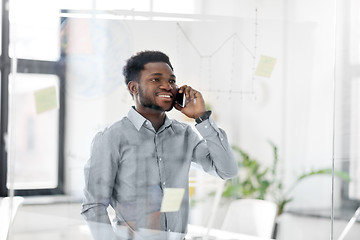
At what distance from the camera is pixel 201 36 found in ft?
4.73

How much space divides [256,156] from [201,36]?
15.8 inches

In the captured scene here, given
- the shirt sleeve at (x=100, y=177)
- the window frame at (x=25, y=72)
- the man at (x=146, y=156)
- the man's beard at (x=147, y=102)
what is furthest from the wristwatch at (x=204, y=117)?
the window frame at (x=25, y=72)

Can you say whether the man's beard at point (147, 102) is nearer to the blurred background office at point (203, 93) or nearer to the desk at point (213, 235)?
the blurred background office at point (203, 93)

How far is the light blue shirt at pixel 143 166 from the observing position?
138 cm

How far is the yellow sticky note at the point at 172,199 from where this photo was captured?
141cm

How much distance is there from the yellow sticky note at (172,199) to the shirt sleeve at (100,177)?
6.1 inches

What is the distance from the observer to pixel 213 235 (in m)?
1.48

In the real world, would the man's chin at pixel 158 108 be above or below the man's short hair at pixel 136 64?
below

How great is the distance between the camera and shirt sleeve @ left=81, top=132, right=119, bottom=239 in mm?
1370

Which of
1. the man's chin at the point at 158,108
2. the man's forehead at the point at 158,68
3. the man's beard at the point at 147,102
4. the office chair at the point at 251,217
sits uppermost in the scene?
the man's forehead at the point at 158,68

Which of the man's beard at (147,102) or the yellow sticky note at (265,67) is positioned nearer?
the man's beard at (147,102)

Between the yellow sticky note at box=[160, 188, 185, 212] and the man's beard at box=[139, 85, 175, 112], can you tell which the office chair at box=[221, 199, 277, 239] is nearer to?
the yellow sticky note at box=[160, 188, 185, 212]

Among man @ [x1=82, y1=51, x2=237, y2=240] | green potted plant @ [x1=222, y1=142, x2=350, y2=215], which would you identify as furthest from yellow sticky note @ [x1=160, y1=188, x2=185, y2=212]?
green potted plant @ [x1=222, y1=142, x2=350, y2=215]

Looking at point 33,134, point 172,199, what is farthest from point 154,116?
point 33,134
